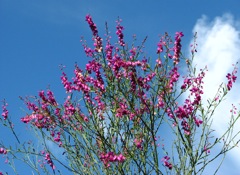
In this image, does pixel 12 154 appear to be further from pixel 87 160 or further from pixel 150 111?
pixel 150 111

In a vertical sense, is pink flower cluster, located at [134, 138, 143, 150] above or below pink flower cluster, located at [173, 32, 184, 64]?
below

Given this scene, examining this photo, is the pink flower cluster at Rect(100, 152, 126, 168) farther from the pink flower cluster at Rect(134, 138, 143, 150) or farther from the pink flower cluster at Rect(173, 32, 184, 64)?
the pink flower cluster at Rect(173, 32, 184, 64)

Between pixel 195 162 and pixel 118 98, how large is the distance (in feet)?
5.82

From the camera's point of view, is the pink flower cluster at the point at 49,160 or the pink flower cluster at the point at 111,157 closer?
the pink flower cluster at the point at 111,157

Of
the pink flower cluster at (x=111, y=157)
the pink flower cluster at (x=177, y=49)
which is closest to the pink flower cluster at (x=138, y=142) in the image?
the pink flower cluster at (x=111, y=157)

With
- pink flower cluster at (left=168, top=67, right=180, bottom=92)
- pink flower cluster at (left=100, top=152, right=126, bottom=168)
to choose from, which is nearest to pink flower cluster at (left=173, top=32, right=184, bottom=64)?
pink flower cluster at (left=168, top=67, right=180, bottom=92)

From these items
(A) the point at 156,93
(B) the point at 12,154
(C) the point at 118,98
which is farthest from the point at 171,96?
(B) the point at 12,154

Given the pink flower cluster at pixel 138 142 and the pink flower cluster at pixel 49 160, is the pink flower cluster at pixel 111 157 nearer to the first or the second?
the pink flower cluster at pixel 138 142

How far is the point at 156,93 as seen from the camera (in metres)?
10.0

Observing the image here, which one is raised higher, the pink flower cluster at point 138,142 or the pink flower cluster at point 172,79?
the pink flower cluster at point 172,79

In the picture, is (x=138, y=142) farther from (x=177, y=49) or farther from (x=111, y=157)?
(x=177, y=49)

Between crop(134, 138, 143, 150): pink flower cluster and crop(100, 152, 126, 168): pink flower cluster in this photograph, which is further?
crop(134, 138, 143, 150): pink flower cluster

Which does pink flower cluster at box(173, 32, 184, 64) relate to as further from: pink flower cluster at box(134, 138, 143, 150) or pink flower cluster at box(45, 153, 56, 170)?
pink flower cluster at box(45, 153, 56, 170)

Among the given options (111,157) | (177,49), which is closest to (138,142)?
(111,157)
